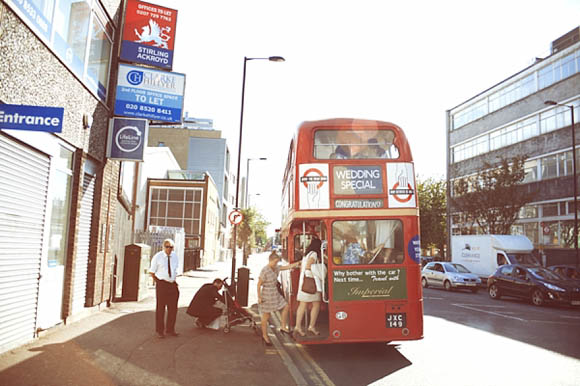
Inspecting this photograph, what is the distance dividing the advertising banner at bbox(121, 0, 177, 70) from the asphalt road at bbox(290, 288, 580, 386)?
8185 mm

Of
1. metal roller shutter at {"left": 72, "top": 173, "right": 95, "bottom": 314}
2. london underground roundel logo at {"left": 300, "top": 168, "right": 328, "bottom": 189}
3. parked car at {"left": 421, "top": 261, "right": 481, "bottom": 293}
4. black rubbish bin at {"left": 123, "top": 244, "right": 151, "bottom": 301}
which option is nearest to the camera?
london underground roundel logo at {"left": 300, "top": 168, "right": 328, "bottom": 189}

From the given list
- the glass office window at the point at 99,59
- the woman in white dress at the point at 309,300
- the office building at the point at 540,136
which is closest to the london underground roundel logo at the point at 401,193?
the woman in white dress at the point at 309,300

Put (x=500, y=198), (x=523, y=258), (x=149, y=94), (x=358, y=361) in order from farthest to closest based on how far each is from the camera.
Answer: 1. (x=500, y=198)
2. (x=523, y=258)
3. (x=149, y=94)
4. (x=358, y=361)

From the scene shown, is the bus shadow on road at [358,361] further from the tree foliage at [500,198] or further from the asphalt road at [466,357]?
the tree foliage at [500,198]

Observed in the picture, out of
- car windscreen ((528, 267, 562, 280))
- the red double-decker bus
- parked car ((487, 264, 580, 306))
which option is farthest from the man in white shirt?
car windscreen ((528, 267, 562, 280))

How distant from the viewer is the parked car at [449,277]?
20797mm

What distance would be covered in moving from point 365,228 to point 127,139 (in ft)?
20.6

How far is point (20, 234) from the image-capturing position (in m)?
7.05

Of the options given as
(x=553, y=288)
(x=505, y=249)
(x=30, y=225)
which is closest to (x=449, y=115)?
(x=505, y=249)

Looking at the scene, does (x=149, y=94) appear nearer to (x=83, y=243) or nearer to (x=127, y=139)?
(x=127, y=139)

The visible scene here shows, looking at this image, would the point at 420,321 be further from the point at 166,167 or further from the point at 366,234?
the point at 166,167

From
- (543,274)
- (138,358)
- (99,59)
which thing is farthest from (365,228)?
(543,274)

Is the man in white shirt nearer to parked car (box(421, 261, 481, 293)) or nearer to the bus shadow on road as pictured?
the bus shadow on road

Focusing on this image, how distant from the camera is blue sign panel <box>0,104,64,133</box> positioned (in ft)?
18.3
